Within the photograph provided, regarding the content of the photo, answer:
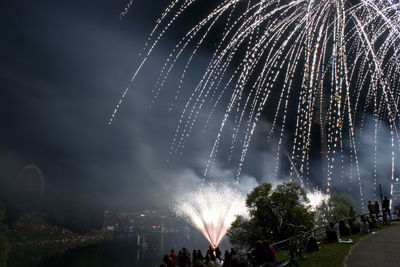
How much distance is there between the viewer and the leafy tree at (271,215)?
103ft

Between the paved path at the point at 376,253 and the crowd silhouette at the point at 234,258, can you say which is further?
the paved path at the point at 376,253

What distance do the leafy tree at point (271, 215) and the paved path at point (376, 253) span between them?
46.2 ft

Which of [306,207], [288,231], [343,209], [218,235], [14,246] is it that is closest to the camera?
[288,231]

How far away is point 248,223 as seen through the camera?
35.1 metres

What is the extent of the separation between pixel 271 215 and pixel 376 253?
19768 millimetres

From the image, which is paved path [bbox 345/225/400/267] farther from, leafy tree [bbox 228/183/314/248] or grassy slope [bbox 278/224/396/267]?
leafy tree [bbox 228/183/314/248]

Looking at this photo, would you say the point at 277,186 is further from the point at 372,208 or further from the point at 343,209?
the point at 343,209

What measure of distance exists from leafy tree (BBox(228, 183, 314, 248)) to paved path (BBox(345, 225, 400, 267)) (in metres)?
14.1

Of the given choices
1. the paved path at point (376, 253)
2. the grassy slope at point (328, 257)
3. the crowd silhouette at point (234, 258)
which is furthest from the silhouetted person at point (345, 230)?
the crowd silhouette at point (234, 258)

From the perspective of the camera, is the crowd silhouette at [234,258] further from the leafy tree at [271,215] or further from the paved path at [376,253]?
the leafy tree at [271,215]

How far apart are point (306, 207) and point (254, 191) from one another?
6.85m

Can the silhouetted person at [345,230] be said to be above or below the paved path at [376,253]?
above

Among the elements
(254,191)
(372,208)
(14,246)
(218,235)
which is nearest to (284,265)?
(372,208)

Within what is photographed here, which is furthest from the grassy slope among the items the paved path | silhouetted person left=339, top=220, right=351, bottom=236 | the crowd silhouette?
silhouetted person left=339, top=220, right=351, bottom=236
